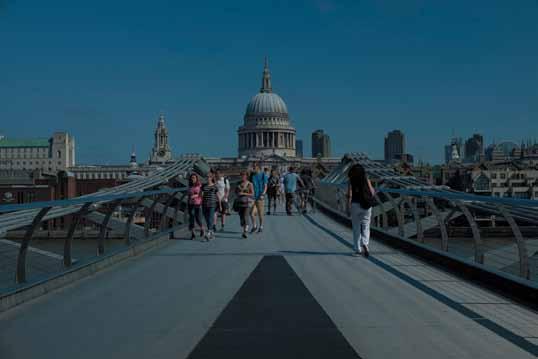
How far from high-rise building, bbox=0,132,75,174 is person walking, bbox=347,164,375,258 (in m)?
180

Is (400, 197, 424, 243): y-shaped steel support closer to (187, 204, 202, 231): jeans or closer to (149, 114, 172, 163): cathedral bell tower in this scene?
(187, 204, 202, 231): jeans

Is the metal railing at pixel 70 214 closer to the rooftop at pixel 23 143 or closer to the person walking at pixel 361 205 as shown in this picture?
the person walking at pixel 361 205

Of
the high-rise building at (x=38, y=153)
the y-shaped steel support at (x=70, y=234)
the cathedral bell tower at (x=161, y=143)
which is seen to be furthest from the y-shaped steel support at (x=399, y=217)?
the high-rise building at (x=38, y=153)

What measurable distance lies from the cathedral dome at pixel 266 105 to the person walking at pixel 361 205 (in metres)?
139

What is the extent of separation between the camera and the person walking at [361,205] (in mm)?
9852

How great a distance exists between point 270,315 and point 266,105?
146m

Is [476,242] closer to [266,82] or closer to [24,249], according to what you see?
[24,249]

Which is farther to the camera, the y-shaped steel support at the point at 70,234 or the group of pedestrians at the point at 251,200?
the group of pedestrians at the point at 251,200

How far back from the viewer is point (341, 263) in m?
9.11

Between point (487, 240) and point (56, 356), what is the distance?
6213mm

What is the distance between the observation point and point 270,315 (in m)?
5.74

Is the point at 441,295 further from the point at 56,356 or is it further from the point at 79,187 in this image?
the point at 79,187

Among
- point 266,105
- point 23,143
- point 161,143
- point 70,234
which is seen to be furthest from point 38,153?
point 70,234

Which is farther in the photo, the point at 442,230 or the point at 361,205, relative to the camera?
the point at 361,205
